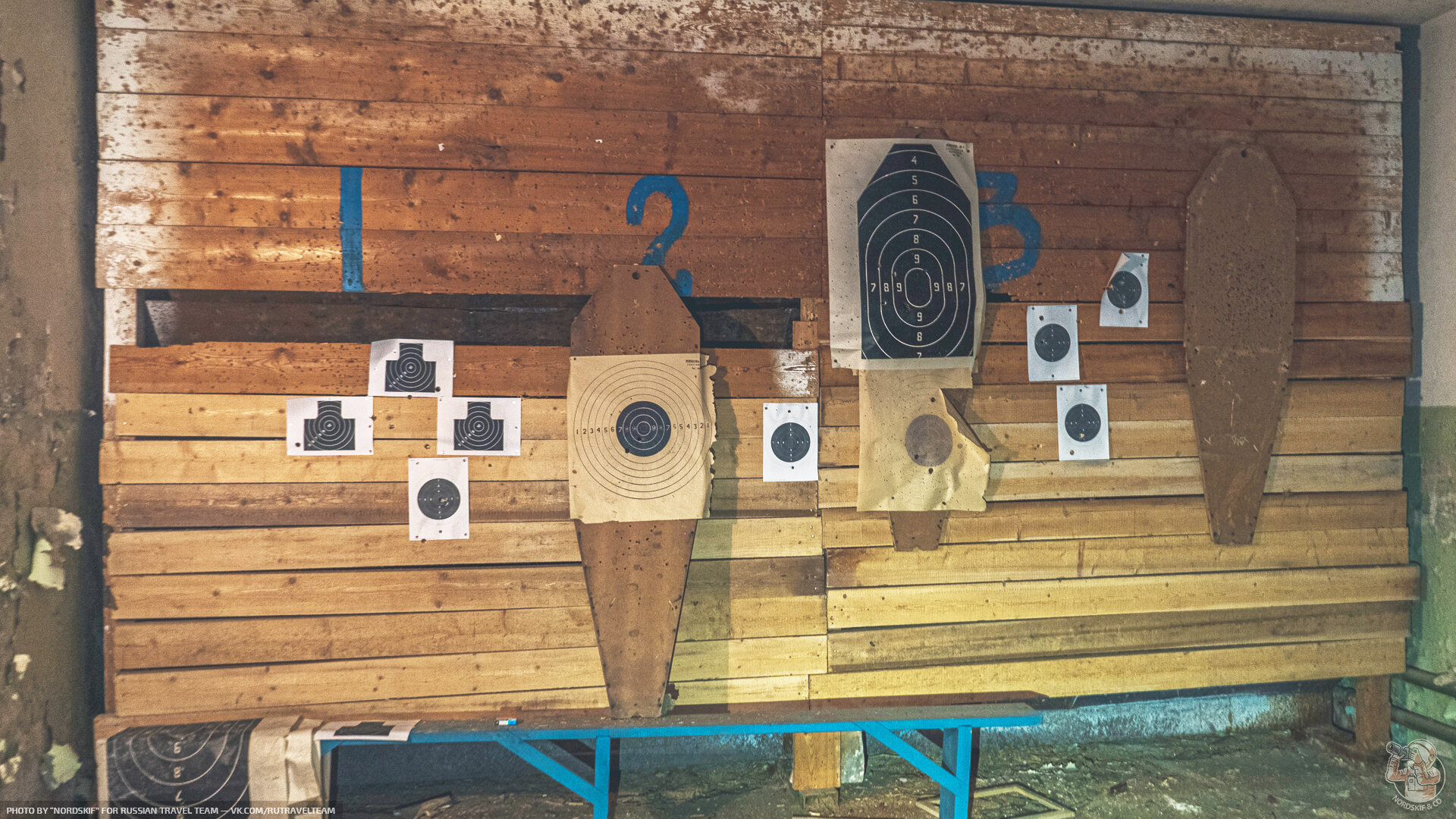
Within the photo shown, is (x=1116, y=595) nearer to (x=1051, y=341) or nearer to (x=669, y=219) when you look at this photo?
(x=1051, y=341)

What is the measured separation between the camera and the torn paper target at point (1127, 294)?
2.57 m

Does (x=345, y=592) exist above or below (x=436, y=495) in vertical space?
below

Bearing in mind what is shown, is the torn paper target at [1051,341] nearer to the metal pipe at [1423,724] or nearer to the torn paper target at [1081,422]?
the torn paper target at [1081,422]

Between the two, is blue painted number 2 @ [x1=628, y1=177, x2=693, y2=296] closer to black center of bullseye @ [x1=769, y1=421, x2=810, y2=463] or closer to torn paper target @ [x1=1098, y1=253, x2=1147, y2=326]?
black center of bullseye @ [x1=769, y1=421, x2=810, y2=463]

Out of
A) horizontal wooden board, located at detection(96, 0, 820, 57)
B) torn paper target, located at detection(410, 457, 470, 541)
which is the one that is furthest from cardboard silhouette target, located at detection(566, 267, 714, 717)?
horizontal wooden board, located at detection(96, 0, 820, 57)

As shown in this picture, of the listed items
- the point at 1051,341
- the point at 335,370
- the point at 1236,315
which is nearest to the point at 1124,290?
the point at 1051,341

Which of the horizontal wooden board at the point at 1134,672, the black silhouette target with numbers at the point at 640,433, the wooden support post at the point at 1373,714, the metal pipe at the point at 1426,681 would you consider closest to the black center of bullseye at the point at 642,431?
the black silhouette target with numbers at the point at 640,433

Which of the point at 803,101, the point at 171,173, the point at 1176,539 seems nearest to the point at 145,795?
the point at 171,173

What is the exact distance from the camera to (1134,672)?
8.63ft

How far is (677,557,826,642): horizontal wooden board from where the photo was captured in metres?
2.46

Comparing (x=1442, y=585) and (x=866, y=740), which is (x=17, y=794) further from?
(x=1442, y=585)

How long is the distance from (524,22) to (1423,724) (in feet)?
14.4

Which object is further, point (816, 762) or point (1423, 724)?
point (1423, 724)

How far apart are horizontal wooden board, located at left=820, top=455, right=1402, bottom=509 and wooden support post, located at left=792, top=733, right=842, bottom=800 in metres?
0.89
